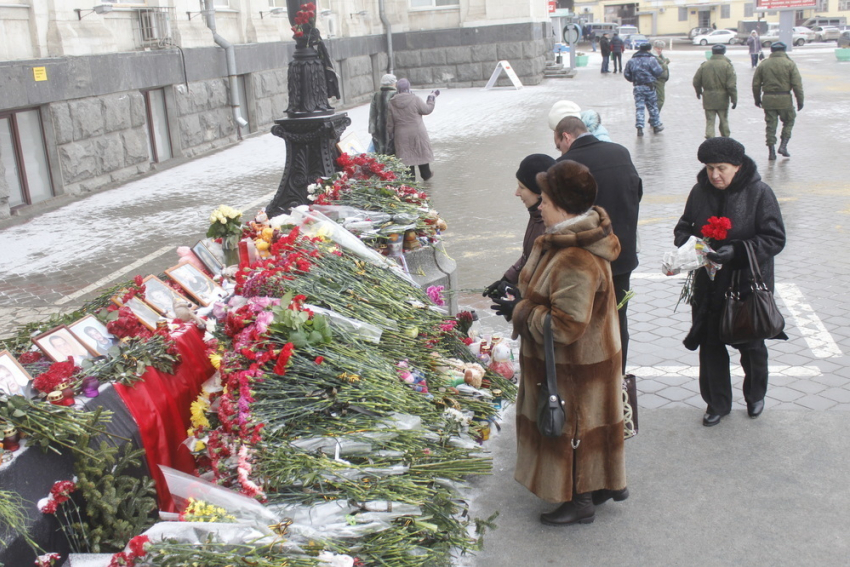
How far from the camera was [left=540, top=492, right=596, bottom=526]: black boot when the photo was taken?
383 centimetres

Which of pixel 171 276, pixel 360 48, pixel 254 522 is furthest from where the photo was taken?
pixel 360 48

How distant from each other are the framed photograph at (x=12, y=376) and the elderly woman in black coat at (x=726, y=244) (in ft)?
11.2

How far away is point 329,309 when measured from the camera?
4344mm

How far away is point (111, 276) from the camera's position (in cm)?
845

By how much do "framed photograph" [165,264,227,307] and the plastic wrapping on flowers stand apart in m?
0.40

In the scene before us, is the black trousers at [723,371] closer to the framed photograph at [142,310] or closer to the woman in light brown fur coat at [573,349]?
the woman in light brown fur coat at [573,349]

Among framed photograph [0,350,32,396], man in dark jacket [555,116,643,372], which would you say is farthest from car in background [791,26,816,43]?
framed photograph [0,350,32,396]

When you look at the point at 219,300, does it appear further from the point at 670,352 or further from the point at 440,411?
the point at 670,352

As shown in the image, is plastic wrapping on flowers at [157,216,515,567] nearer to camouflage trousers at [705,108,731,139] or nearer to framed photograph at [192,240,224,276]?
framed photograph at [192,240,224,276]

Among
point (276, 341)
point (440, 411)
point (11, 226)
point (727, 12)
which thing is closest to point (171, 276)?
point (276, 341)

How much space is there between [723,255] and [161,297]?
3.12 meters

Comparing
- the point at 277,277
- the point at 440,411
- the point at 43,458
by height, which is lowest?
the point at 440,411

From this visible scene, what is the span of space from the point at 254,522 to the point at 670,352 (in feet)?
12.3

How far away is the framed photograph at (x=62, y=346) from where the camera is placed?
12.5ft
